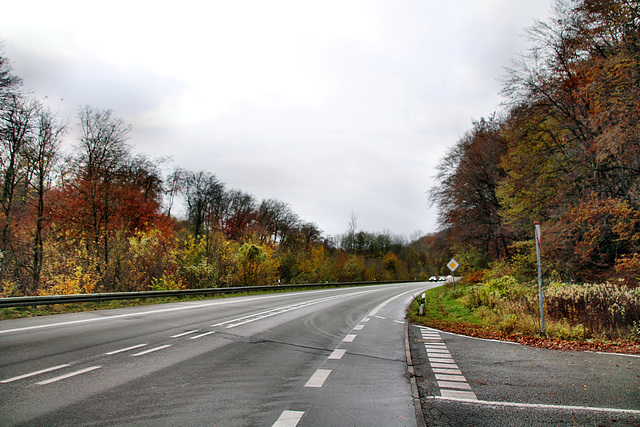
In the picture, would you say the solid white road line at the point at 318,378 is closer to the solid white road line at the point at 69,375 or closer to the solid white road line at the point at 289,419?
Answer: the solid white road line at the point at 289,419

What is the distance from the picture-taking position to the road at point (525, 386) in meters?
4.36

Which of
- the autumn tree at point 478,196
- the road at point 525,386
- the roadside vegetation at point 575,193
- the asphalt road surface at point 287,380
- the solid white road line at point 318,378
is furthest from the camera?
the autumn tree at point 478,196

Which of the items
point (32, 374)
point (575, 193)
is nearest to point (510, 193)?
point (575, 193)

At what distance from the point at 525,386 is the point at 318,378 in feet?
10.2

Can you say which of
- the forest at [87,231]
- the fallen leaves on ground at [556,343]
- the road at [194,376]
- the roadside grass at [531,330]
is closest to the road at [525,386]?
the road at [194,376]

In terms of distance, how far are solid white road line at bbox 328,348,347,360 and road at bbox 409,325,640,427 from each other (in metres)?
1.44

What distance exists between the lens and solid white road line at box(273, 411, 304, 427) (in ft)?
12.5

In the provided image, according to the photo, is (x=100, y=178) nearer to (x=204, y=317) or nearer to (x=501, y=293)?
(x=204, y=317)

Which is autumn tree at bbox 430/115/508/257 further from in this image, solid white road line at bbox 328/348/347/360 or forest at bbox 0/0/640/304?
solid white road line at bbox 328/348/347/360

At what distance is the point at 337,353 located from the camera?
772 cm

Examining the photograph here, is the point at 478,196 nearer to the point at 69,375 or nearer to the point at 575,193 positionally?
the point at 575,193

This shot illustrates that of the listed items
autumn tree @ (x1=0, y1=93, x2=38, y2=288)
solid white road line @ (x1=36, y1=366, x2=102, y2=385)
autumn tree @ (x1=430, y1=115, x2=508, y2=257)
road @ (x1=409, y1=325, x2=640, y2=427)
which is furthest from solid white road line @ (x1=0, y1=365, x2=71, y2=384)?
autumn tree @ (x1=430, y1=115, x2=508, y2=257)

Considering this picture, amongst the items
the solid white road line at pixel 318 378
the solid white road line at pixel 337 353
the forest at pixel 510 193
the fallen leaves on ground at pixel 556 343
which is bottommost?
the fallen leaves on ground at pixel 556 343

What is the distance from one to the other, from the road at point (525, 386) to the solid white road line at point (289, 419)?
1.43 metres
